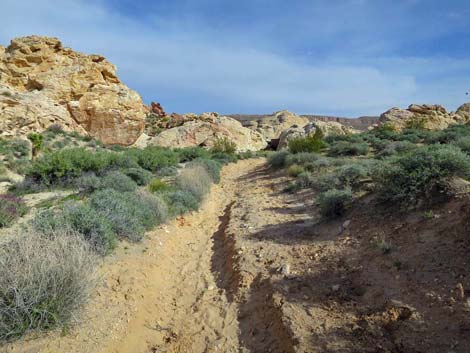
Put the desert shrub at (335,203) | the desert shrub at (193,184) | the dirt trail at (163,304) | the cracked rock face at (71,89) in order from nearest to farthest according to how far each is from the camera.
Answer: the dirt trail at (163,304), the desert shrub at (335,203), the desert shrub at (193,184), the cracked rock face at (71,89)

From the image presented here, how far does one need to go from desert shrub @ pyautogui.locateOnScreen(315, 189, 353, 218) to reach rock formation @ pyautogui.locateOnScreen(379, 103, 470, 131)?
84.5 feet

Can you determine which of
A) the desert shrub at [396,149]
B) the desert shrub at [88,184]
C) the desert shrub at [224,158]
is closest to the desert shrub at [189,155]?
the desert shrub at [224,158]

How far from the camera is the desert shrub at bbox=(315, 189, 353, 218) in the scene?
669cm

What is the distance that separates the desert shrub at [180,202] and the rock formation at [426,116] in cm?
2568

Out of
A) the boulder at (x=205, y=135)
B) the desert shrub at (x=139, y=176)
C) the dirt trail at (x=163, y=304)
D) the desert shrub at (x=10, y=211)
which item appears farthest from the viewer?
the boulder at (x=205, y=135)

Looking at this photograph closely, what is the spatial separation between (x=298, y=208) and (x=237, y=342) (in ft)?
16.0

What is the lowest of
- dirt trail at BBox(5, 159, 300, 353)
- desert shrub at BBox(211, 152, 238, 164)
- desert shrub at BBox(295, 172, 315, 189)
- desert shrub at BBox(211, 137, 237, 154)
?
dirt trail at BBox(5, 159, 300, 353)

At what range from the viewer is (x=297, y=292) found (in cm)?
425

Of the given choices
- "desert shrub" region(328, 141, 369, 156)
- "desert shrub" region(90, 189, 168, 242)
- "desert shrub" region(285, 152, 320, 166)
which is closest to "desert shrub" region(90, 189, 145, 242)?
"desert shrub" region(90, 189, 168, 242)

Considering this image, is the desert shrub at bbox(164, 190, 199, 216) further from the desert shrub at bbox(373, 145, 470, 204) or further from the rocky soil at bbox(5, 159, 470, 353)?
the desert shrub at bbox(373, 145, 470, 204)

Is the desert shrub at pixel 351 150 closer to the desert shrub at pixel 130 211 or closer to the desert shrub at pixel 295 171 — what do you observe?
the desert shrub at pixel 295 171

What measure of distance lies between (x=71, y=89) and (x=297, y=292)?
926 inches

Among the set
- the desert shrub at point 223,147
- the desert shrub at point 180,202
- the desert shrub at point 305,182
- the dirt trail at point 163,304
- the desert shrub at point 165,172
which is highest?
the desert shrub at point 223,147

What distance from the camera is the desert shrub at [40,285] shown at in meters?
3.25
